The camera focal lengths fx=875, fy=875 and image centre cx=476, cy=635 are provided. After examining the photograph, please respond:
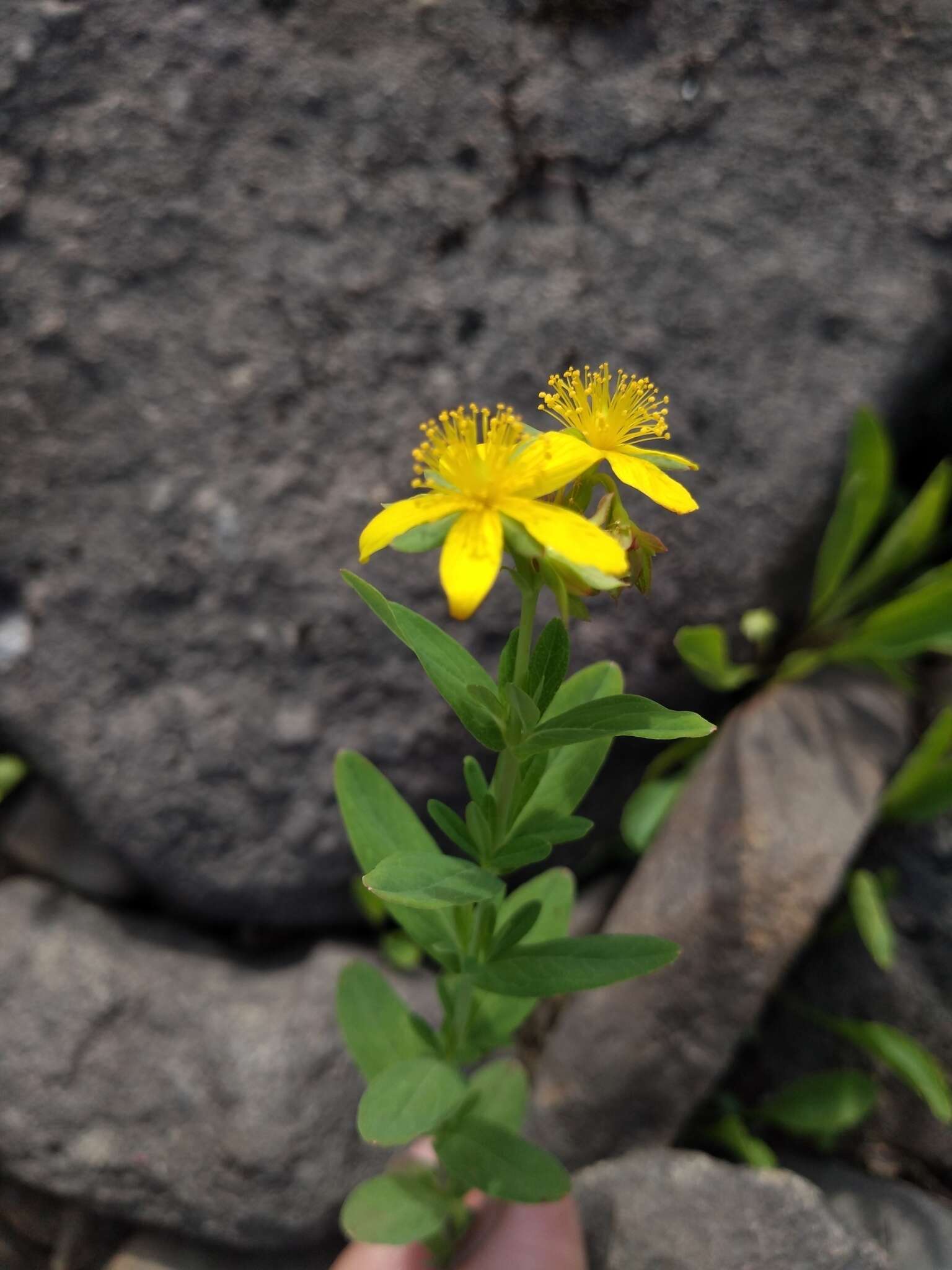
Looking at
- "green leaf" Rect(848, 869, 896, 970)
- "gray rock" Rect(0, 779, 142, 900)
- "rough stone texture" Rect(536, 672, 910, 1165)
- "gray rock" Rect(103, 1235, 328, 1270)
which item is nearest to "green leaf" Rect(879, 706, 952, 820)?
"rough stone texture" Rect(536, 672, 910, 1165)

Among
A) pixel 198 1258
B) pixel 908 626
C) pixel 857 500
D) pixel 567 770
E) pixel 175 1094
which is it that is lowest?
pixel 198 1258

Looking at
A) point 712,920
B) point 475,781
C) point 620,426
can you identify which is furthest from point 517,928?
point 712,920

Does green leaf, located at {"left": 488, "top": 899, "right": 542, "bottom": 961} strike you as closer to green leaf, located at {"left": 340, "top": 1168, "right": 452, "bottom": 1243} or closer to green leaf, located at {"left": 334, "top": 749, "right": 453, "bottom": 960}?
green leaf, located at {"left": 334, "top": 749, "right": 453, "bottom": 960}

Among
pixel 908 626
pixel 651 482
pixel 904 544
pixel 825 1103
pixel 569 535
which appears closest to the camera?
pixel 569 535

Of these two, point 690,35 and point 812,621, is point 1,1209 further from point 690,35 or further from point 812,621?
point 690,35

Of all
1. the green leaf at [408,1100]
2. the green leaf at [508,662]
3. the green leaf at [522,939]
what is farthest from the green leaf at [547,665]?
the green leaf at [408,1100]

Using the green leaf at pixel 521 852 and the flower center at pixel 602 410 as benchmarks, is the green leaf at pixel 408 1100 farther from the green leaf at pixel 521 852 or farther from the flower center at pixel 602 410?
the flower center at pixel 602 410

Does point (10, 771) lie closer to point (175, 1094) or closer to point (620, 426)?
point (175, 1094)
